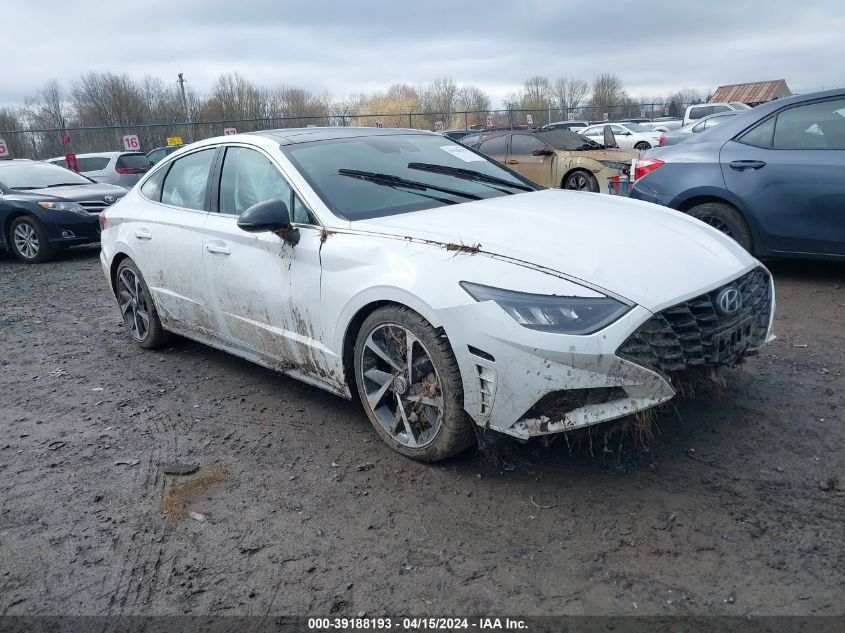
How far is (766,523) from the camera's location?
2777 mm

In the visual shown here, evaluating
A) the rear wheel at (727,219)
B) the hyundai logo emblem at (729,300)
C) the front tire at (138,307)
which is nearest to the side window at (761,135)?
the rear wheel at (727,219)

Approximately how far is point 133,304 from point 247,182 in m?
1.83

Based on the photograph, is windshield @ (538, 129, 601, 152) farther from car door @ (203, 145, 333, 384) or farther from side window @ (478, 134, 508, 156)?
car door @ (203, 145, 333, 384)

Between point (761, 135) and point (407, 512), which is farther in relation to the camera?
point (761, 135)

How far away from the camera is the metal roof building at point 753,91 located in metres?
44.4

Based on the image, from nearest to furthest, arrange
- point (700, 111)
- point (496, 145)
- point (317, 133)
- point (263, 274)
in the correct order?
point (263, 274)
point (317, 133)
point (496, 145)
point (700, 111)

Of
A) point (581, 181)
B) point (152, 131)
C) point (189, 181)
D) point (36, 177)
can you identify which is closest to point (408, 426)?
point (189, 181)

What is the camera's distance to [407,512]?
10.1 feet

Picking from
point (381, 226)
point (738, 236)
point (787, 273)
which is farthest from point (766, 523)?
point (787, 273)

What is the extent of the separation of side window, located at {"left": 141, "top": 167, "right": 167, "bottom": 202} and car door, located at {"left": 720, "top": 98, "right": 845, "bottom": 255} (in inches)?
182

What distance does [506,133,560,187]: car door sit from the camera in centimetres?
1391

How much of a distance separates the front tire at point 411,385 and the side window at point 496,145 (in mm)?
11716

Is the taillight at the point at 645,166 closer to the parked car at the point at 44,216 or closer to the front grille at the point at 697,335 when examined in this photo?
the front grille at the point at 697,335

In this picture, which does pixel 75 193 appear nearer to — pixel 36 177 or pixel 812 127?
pixel 36 177
